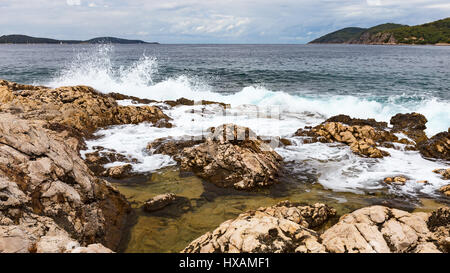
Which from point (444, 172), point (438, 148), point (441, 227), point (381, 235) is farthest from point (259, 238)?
point (438, 148)

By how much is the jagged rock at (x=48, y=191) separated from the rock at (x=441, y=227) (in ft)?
18.1

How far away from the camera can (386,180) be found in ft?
26.6

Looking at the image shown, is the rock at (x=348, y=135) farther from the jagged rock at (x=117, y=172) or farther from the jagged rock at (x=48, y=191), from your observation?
the jagged rock at (x=48, y=191)

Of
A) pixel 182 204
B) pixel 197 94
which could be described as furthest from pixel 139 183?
pixel 197 94

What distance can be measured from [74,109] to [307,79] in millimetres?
26890

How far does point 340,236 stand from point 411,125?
485 inches

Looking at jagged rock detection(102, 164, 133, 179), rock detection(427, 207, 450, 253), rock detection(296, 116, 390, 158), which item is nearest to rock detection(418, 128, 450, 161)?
rock detection(296, 116, 390, 158)

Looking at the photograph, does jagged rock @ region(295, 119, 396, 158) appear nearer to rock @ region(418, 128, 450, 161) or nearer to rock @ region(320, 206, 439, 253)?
rock @ region(418, 128, 450, 161)

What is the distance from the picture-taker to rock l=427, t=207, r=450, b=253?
3.91m

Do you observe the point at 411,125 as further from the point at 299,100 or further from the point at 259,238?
the point at 259,238

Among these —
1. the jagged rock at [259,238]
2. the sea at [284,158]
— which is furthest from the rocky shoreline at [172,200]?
the sea at [284,158]

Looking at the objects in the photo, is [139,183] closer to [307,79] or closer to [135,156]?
[135,156]

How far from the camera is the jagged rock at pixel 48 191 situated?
3.81 meters

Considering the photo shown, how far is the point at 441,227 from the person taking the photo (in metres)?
4.53
